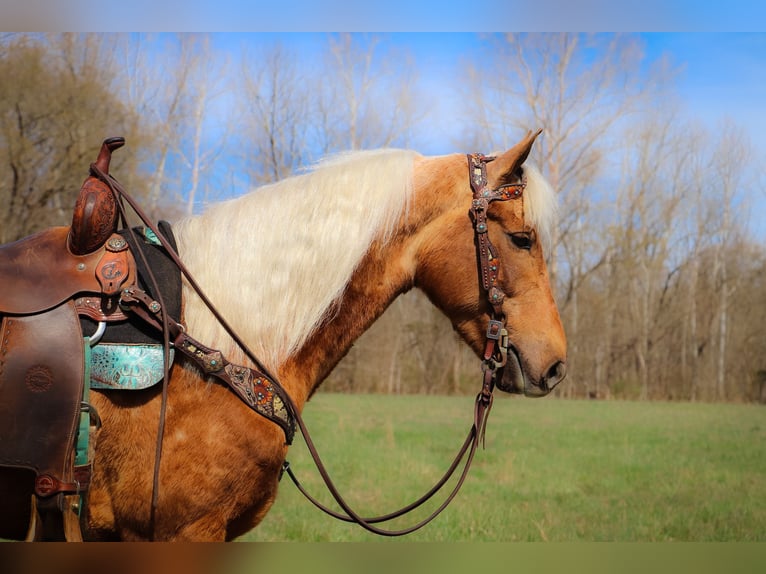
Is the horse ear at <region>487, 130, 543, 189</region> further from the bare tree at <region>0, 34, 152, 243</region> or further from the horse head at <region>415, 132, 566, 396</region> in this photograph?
the bare tree at <region>0, 34, 152, 243</region>

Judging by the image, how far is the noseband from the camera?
94.7 inches

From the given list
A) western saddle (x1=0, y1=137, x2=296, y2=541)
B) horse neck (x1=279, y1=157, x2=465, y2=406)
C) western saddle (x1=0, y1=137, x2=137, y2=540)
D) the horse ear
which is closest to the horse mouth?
horse neck (x1=279, y1=157, x2=465, y2=406)

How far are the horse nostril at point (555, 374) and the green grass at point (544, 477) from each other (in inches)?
78.7

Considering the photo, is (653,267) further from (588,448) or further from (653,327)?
(588,448)

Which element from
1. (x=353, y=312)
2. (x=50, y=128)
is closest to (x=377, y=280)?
(x=353, y=312)

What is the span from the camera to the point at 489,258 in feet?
7.89

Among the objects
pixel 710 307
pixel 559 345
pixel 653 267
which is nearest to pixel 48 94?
pixel 559 345

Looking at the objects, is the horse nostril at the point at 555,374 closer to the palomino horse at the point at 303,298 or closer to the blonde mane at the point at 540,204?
the palomino horse at the point at 303,298

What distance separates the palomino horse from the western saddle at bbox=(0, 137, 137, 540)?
0.29 feet

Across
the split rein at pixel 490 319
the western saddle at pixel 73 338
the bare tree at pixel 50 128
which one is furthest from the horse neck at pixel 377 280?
the bare tree at pixel 50 128

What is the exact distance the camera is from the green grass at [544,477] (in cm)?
570

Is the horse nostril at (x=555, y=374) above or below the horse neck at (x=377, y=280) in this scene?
below

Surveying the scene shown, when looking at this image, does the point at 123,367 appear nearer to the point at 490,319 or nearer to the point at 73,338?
the point at 73,338

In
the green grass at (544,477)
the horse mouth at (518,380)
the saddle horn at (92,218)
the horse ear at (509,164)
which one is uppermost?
the horse ear at (509,164)
